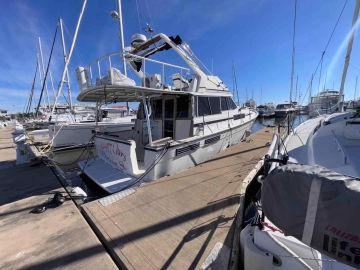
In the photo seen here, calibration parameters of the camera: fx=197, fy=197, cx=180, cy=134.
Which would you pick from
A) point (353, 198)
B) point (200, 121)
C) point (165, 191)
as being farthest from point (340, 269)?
point (200, 121)

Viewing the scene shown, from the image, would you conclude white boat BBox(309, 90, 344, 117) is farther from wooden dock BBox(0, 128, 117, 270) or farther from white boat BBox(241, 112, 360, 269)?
wooden dock BBox(0, 128, 117, 270)

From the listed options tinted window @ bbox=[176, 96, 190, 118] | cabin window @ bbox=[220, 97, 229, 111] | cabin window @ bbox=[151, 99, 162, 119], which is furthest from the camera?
cabin window @ bbox=[220, 97, 229, 111]

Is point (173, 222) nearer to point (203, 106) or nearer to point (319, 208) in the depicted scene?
point (319, 208)

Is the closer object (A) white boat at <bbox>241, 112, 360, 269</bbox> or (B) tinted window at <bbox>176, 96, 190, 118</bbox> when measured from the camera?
(A) white boat at <bbox>241, 112, 360, 269</bbox>

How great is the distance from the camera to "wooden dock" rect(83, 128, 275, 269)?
2494 millimetres

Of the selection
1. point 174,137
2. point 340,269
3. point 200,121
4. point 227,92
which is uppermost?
point 227,92

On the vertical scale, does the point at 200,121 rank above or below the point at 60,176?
above

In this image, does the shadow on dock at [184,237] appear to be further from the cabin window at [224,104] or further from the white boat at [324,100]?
the white boat at [324,100]

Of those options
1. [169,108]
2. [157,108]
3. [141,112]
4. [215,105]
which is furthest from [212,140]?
[141,112]

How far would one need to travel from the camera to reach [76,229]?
Answer: 304 centimetres

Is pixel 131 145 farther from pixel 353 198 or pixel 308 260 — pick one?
pixel 353 198

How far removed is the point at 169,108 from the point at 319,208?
5.68 meters

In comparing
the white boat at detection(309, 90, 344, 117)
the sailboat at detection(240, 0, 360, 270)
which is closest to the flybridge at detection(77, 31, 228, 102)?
the sailboat at detection(240, 0, 360, 270)

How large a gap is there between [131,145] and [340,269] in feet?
13.4
